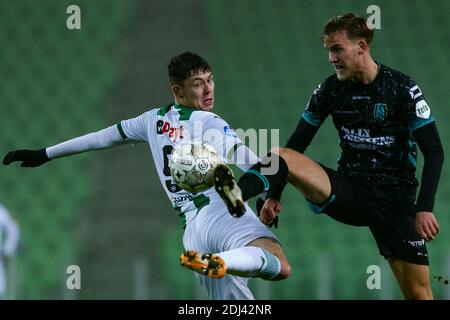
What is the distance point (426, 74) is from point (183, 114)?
20.3ft

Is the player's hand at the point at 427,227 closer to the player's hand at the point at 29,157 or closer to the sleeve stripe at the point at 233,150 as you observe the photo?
the sleeve stripe at the point at 233,150

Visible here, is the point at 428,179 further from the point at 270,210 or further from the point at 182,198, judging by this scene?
the point at 182,198

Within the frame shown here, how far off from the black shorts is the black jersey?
70mm

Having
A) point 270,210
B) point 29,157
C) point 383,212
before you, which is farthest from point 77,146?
point 383,212

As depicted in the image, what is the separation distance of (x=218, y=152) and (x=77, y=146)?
94cm

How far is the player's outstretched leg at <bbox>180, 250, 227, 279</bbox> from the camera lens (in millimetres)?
4113

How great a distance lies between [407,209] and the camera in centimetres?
509


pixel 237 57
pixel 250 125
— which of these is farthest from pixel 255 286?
pixel 237 57

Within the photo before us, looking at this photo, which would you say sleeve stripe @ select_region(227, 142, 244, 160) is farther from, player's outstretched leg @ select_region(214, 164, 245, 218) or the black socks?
player's outstretched leg @ select_region(214, 164, 245, 218)

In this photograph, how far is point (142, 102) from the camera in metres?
10.6

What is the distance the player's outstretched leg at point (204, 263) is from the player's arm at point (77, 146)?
1223 mm

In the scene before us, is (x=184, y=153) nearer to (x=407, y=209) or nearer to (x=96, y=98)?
(x=407, y=209)

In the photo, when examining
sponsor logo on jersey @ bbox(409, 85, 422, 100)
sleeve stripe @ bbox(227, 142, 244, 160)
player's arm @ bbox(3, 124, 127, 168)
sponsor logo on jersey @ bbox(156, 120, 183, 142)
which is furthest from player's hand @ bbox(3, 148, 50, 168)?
sponsor logo on jersey @ bbox(409, 85, 422, 100)

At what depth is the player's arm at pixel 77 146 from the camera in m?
5.18
